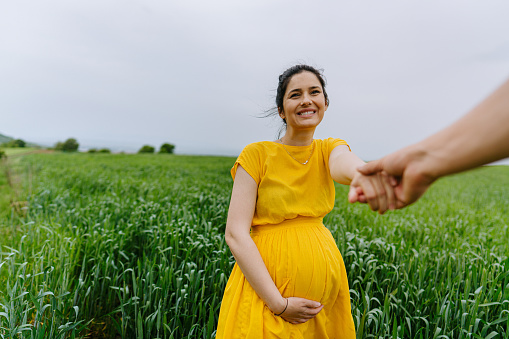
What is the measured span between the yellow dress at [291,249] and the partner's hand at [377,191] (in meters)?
0.37

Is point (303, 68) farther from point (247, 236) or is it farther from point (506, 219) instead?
point (506, 219)

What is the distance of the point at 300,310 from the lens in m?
1.24

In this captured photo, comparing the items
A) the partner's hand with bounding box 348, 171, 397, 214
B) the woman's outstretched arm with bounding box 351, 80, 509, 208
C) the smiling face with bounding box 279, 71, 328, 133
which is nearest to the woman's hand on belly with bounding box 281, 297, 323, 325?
the partner's hand with bounding box 348, 171, 397, 214

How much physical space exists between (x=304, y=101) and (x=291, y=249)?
27.3 inches

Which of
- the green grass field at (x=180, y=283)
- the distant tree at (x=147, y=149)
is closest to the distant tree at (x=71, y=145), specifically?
the distant tree at (x=147, y=149)

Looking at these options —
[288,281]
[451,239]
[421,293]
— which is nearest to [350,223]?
[451,239]

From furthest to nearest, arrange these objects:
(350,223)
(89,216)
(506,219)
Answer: (506,219), (350,223), (89,216)

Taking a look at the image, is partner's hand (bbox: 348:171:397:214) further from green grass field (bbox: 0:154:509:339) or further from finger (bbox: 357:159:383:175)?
green grass field (bbox: 0:154:509:339)

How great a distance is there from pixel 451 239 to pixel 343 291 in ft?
11.8

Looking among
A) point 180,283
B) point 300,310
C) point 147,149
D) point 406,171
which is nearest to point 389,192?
point 406,171

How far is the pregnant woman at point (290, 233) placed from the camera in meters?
1.24

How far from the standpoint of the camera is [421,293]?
2486 mm

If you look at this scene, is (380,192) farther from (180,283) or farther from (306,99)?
(180,283)

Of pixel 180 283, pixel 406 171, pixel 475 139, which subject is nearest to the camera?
pixel 475 139
